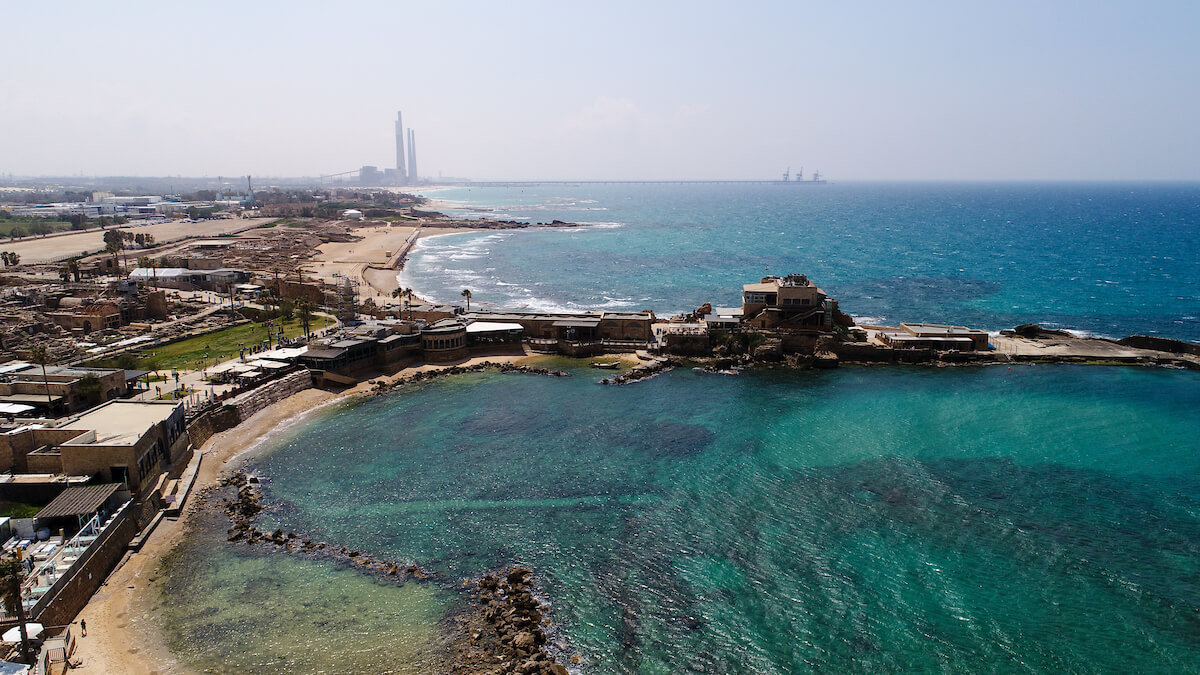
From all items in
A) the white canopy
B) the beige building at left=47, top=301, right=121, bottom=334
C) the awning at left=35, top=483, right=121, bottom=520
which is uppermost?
the beige building at left=47, top=301, right=121, bottom=334

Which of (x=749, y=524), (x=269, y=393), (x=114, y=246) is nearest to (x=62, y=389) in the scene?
(x=269, y=393)

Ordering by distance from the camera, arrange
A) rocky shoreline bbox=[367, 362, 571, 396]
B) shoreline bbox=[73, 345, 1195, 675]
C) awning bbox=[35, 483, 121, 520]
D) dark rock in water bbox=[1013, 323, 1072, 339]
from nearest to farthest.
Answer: shoreline bbox=[73, 345, 1195, 675] → awning bbox=[35, 483, 121, 520] → rocky shoreline bbox=[367, 362, 571, 396] → dark rock in water bbox=[1013, 323, 1072, 339]

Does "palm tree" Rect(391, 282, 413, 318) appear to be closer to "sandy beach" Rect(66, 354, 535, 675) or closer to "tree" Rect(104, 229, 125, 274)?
"sandy beach" Rect(66, 354, 535, 675)

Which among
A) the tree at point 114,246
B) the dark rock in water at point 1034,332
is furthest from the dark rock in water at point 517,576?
the tree at point 114,246

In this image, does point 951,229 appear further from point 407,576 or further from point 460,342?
point 407,576

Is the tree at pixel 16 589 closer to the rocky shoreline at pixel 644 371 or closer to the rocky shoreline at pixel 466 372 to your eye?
the rocky shoreline at pixel 466 372

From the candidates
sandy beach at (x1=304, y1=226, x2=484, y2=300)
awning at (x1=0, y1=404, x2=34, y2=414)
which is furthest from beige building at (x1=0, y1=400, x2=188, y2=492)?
sandy beach at (x1=304, y1=226, x2=484, y2=300)

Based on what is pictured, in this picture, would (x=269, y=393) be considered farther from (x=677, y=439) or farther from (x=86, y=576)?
(x=677, y=439)
